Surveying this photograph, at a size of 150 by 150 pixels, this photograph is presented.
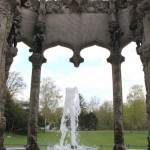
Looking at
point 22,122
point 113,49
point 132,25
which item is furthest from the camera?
point 22,122

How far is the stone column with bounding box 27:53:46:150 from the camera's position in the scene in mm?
12352

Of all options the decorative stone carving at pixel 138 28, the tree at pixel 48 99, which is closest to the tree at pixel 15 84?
the tree at pixel 48 99

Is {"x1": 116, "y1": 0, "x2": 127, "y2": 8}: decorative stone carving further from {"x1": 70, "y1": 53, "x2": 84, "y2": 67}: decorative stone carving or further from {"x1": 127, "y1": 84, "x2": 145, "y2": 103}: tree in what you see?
{"x1": 127, "y1": 84, "x2": 145, "y2": 103}: tree

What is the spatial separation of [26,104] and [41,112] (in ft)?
23.1

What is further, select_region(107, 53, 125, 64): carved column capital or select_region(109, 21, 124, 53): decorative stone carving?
select_region(109, 21, 124, 53): decorative stone carving

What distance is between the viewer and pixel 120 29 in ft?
46.0

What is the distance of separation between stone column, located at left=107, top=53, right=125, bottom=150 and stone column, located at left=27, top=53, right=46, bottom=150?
11.8ft

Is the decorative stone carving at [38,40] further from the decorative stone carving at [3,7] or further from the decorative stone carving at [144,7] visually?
the decorative stone carving at [144,7]

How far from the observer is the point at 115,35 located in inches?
544

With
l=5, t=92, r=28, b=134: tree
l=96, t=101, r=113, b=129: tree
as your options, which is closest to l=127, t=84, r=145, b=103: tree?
l=96, t=101, r=113, b=129: tree

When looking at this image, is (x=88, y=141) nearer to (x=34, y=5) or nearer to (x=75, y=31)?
(x=75, y=31)

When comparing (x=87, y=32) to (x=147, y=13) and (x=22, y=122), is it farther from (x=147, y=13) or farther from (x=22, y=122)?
(x=22, y=122)

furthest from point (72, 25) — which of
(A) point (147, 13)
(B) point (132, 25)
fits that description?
(A) point (147, 13)

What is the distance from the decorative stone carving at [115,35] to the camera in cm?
1371
